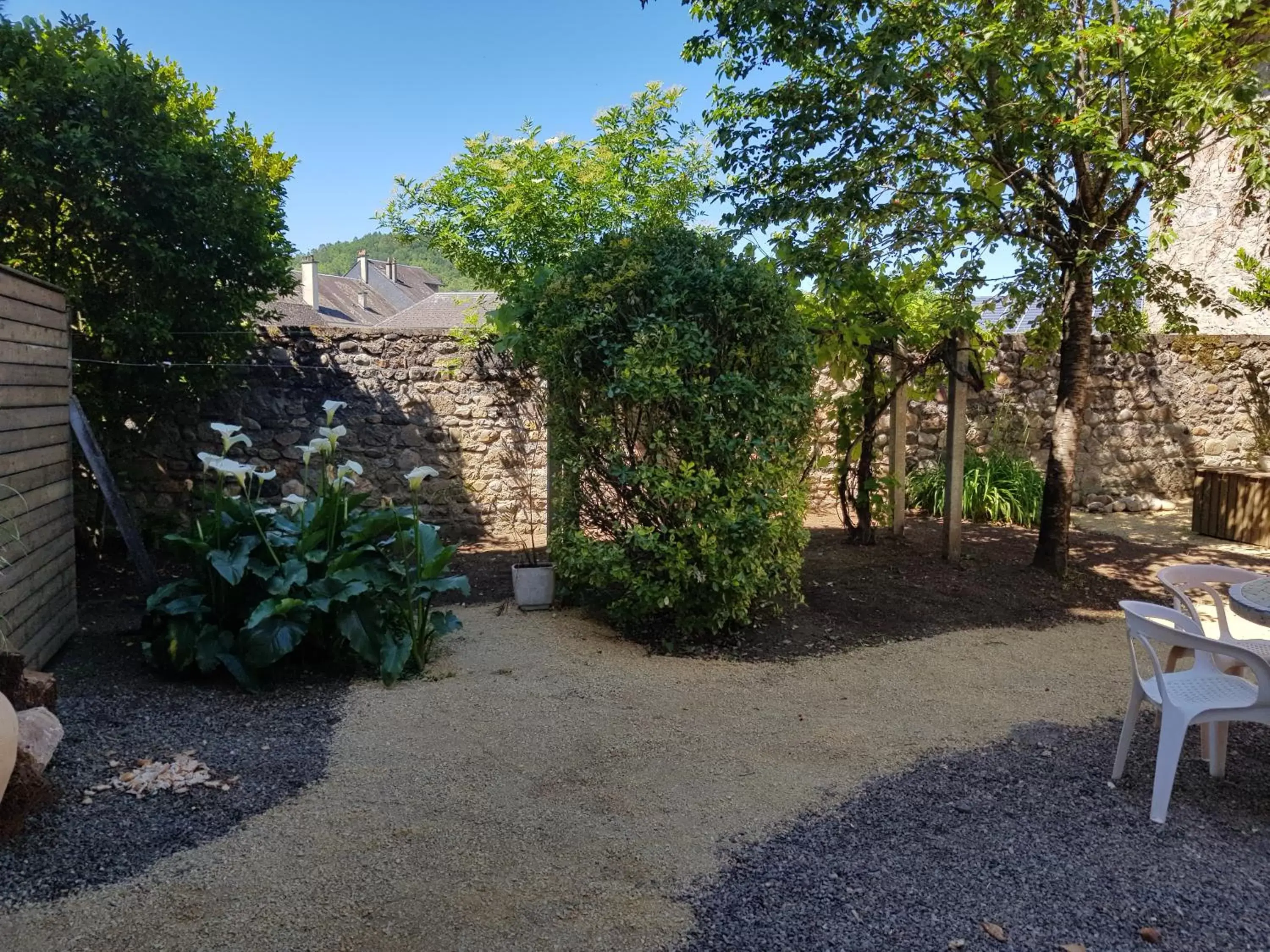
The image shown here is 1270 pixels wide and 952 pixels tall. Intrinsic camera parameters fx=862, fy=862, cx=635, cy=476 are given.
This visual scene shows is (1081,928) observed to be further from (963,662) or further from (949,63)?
(949,63)

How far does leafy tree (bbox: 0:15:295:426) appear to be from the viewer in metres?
5.24

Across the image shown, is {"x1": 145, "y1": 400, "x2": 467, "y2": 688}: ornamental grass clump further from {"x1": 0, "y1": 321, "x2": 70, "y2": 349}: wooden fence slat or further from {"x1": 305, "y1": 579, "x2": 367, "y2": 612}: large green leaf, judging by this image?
{"x1": 0, "y1": 321, "x2": 70, "y2": 349}: wooden fence slat

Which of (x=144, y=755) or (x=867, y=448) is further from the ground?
(x=867, y=448)

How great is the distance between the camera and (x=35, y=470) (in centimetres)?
392

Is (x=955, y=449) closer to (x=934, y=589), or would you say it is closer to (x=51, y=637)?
(x=934, y=589)

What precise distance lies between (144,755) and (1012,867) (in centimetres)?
279

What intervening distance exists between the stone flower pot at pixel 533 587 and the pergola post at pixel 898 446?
2.85 meters

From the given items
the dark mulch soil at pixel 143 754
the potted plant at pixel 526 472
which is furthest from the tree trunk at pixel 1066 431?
the dark mulch soil at pixel 143 754

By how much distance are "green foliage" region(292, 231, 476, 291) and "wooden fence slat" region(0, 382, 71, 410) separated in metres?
32.0

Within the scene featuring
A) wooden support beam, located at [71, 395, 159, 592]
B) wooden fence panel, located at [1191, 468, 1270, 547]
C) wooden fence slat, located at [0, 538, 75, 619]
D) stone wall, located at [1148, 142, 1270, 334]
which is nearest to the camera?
wooden fence slat, located at [0, 538, 75, 619]

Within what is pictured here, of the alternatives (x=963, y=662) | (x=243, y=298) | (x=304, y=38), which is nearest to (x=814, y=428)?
(x=963, y=662)

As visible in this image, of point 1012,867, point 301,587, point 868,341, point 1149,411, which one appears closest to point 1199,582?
point 1012,867

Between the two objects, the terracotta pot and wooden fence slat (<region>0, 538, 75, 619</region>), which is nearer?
the terracotta pot

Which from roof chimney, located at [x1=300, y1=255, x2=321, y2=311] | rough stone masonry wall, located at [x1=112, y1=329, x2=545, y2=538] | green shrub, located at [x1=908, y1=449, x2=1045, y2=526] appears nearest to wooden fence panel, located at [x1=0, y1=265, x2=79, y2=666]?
rough stone masonry wall, located at [x1=112, y1=329, x2=545, y2=538]
